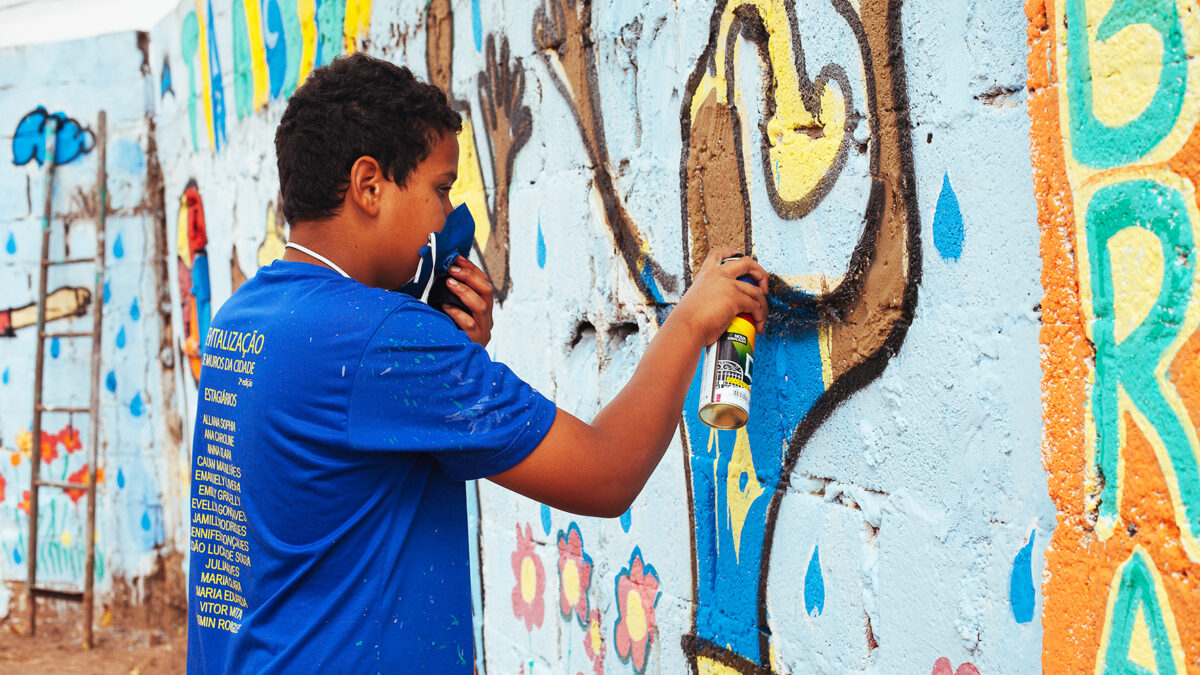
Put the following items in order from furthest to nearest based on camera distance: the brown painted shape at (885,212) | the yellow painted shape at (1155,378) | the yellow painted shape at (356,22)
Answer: the yellow painted shape at (356,22), the brown painted shape at (885,212), the yellow painted shape at (1155,378)

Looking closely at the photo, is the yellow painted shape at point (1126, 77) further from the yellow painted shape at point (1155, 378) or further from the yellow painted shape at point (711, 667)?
the yellow painted shape at point (711, 667)

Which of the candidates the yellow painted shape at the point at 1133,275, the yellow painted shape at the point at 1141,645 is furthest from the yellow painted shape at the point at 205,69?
the yellow painted shape at the point at 1141,645

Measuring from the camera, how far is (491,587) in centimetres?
346

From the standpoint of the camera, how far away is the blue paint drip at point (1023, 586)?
1555mm

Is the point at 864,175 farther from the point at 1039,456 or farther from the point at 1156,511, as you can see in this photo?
the point at 1156,511

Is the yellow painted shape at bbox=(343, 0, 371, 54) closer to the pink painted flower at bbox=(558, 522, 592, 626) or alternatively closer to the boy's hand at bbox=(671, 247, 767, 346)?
the pink painted flower at bbox=(558, 522, 592, 626)

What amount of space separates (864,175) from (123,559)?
21.5 ft

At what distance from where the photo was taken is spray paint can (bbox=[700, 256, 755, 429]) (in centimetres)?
183

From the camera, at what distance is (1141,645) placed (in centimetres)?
134

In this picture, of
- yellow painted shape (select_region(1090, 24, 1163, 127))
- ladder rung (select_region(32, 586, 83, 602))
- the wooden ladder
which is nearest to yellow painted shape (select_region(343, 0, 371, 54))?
yellow painted shape (select_region(1090, 24, 1163, 127))

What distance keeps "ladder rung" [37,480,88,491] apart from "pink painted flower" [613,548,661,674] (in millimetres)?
5322

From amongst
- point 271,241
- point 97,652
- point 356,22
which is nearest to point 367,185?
point 356,22

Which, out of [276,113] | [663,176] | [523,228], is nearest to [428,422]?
[663,176]

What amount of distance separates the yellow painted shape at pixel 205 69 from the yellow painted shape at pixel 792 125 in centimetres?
473
